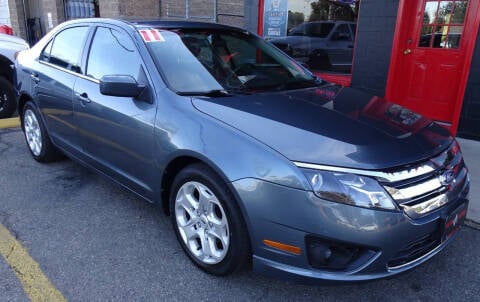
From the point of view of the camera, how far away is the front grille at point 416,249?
216 cm

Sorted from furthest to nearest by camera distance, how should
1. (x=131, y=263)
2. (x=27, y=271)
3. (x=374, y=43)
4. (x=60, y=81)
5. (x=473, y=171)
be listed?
1. (x=374, y=43)
2. (x=473, y=171)
3. (x=60, y=81)
4. (x=131, y=263)
5. (x=27, y=271)

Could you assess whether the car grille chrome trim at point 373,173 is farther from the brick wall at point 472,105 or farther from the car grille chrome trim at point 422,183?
the brick wall at point 472,105

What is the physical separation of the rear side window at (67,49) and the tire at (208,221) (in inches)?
67.8

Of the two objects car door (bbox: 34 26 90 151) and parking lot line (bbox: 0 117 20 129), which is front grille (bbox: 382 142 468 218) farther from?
parking lot line (bbox: 0 117 20 129)

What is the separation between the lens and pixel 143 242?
120 inches

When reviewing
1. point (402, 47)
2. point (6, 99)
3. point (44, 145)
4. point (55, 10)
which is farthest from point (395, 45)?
point (55, 10)

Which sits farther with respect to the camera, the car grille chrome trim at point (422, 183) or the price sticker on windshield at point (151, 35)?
the price sticker on windshield at point (151, 35)

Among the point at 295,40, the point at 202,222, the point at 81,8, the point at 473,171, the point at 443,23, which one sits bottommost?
the point at 473,171

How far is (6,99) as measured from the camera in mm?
6707

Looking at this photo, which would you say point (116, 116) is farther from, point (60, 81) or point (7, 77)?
point (7, 77)

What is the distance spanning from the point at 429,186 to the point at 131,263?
1.97m

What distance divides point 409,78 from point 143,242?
15.2 feet

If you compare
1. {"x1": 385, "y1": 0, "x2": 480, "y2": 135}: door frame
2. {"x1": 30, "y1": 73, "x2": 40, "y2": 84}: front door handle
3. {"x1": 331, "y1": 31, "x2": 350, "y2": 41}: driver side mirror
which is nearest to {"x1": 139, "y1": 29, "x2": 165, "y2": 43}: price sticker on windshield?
{"x1": 30, "y1": 73, "x2": 40, "y2": 84}: front door handle

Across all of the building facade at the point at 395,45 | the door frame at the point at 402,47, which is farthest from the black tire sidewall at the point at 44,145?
the door frame at the point at 402,47
